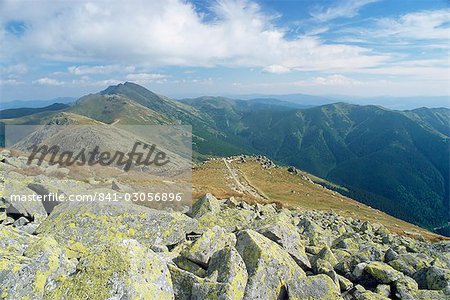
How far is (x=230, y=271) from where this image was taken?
9742mm

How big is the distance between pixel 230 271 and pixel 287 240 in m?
4.92

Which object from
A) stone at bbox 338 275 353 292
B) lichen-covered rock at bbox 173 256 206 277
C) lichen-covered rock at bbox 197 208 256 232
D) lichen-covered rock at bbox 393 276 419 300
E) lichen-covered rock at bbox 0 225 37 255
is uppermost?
lichen-covered rock at bbox 0 225 37 255

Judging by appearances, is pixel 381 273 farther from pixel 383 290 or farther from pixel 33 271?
pixel 33 271

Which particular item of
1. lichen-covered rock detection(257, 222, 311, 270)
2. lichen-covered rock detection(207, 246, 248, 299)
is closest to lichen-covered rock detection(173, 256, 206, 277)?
lichen-covered rock detection(207, 246, 248, 299)

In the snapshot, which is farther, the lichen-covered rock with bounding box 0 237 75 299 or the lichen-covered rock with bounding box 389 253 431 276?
the lichen-covered rock with bounding box 389 253 431 276

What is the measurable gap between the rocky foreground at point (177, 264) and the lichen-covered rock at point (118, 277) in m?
0.02

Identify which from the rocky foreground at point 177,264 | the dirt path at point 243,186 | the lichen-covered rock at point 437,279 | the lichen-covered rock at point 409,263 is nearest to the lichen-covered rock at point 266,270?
the rocky foreground at point 177,264

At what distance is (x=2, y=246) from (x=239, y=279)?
733 cm

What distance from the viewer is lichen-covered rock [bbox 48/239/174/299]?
304 inches

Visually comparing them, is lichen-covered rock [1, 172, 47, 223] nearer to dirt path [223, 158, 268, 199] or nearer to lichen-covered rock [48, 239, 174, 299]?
lichen-covered rock [48, 239, 174, 299]

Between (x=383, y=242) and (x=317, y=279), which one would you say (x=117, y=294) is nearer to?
(x=317, y=279)

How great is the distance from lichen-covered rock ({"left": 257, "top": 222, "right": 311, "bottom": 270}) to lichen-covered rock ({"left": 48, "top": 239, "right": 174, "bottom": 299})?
603 centimetres

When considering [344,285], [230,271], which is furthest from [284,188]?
[230,271]

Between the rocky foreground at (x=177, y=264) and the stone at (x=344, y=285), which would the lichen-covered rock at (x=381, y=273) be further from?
the stone at (x=344, y=285)
